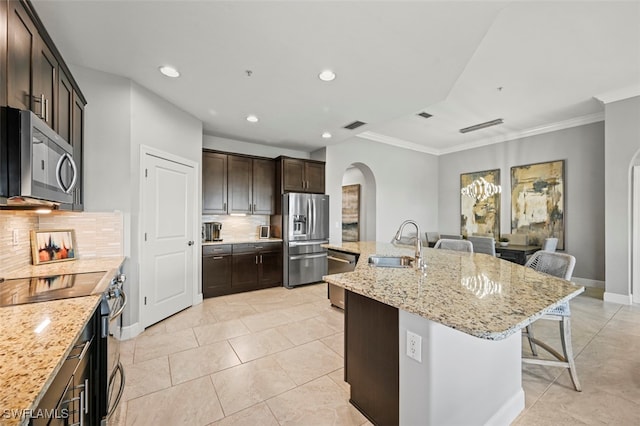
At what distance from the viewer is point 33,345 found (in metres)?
0.91

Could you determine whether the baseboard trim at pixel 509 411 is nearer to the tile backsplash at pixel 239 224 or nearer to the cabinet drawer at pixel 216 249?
the cabinet drawer at pixel 216 249

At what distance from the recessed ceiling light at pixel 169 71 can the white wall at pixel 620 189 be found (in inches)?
231

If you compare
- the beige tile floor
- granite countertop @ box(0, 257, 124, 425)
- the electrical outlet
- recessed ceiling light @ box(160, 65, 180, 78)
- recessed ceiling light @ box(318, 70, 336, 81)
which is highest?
recessed ceiling light @ box(318, 70, 336, 81)

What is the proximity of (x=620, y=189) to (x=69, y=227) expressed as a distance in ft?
22.7

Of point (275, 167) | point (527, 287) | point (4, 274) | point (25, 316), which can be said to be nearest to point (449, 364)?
point (527, 287)

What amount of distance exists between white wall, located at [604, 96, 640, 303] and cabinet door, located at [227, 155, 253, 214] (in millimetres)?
5624

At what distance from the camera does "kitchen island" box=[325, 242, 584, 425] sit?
4.01 feet

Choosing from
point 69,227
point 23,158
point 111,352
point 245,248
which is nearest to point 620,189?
point 245,248

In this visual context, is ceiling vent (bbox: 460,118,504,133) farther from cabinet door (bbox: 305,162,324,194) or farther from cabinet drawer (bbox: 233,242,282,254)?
cabinet drawer (bbox: 233,242,282,254)

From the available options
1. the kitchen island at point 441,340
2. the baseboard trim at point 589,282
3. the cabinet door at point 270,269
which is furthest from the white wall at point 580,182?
the cabinet door at point 270,269

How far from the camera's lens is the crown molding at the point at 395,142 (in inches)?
233

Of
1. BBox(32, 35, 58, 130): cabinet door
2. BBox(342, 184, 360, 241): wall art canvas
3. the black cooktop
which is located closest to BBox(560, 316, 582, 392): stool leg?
the black cooktop

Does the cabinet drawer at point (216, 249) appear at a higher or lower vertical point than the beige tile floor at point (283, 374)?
higher

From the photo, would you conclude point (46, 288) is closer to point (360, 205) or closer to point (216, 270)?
point (216, 270)
